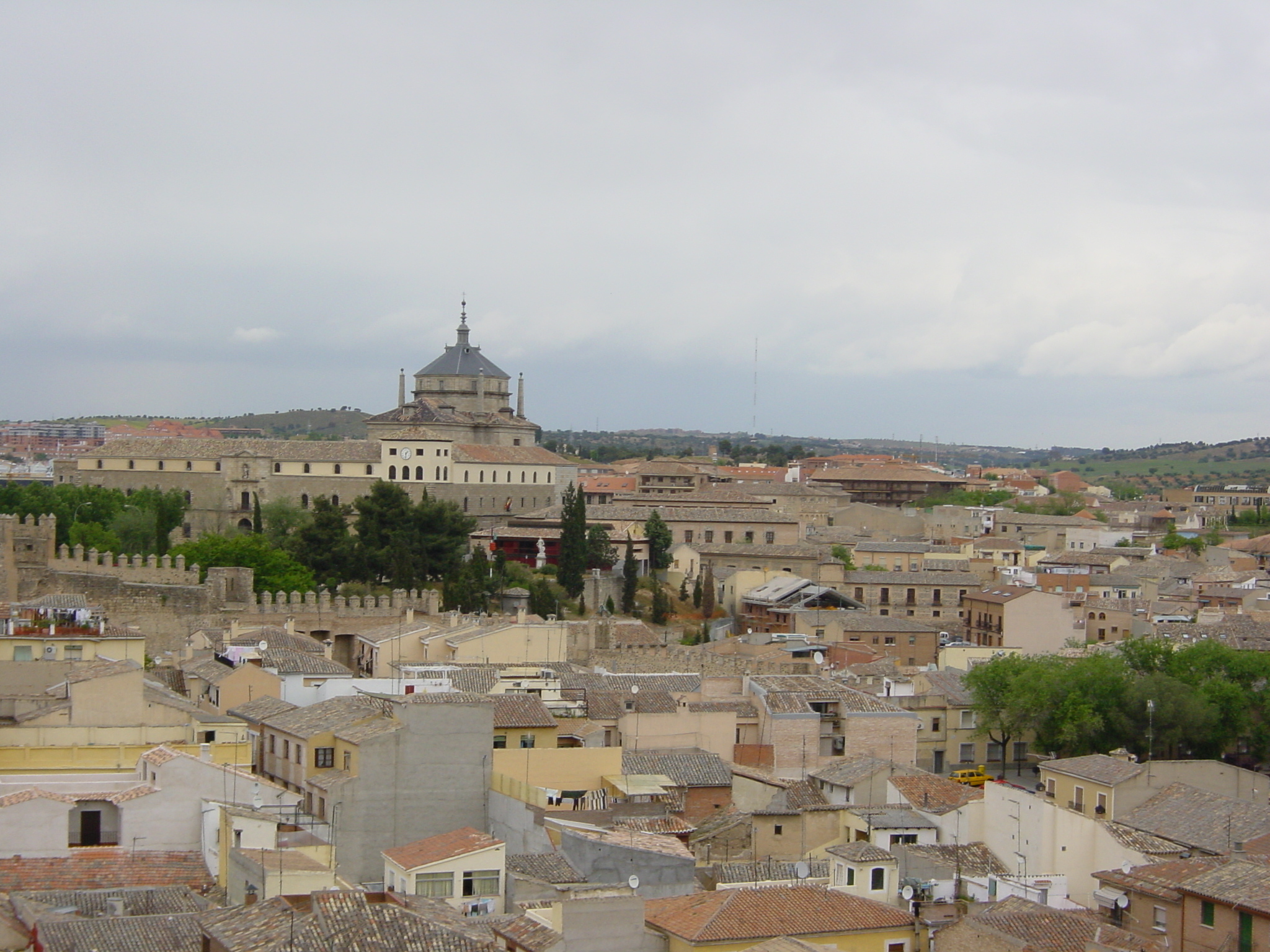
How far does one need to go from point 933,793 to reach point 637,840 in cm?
542

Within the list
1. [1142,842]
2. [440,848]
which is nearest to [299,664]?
[440,848]

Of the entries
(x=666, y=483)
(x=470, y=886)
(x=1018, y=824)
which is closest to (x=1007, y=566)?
(x=666, y=483)

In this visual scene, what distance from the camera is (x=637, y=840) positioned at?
17.0 m

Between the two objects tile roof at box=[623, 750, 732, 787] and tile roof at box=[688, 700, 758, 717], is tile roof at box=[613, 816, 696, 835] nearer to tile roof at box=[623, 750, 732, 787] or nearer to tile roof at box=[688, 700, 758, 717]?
tile roof at box=[623, 750, 732, 787]

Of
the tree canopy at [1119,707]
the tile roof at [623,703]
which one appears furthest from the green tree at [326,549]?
the tree canopy at [1119,707]

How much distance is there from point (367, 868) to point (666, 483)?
163ft

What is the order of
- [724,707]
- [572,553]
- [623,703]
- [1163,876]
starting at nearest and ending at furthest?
1. [1163,876]
2. [724,707]
3. [623,703]
4. [572,553]

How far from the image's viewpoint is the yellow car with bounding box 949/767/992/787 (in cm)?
2605

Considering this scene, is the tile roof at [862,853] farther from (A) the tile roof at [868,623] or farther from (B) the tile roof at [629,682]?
(A) the tile roof at [868,623]

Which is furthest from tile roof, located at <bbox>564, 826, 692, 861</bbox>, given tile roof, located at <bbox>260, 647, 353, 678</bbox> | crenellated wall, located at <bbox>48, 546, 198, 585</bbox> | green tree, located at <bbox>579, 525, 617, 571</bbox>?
green tree, located at <bbox>579, 525, 617, 571</bbox>

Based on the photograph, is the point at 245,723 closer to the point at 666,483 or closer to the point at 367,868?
the point at 367,868

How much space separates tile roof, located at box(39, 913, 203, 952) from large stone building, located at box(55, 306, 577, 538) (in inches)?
1440

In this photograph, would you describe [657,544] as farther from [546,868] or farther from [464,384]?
[546,868]

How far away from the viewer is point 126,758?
19391 mm
